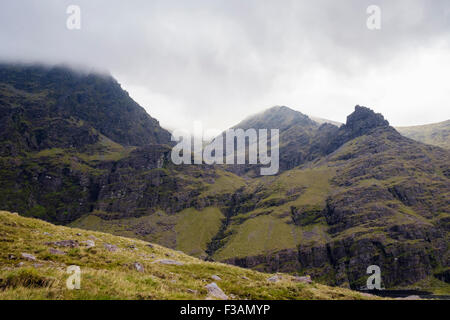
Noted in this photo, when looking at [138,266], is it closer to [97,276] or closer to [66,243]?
[97,276]

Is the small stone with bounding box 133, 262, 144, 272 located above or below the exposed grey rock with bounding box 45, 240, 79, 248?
below

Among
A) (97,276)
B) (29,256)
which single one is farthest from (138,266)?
(29,256)

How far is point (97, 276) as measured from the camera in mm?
15758

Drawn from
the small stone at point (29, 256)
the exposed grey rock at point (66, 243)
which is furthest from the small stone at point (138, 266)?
the small stone at point (29, 256)

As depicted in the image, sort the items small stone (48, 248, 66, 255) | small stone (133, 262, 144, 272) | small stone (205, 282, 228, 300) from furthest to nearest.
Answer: small stone (48, 248, 66, 255) < small stone (133, 262, 144, 272) < small stone (205, 282, 228, 300)

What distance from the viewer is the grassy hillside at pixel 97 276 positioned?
44.2ft

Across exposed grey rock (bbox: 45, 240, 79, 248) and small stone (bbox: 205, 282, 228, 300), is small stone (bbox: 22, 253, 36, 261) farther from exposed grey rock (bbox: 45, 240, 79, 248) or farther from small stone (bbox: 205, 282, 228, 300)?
small stone (bbox: 205, 282, 228, 300)

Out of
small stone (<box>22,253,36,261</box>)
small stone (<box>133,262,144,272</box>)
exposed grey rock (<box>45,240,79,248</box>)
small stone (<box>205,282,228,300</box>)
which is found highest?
exposed grey rock (<box>45,240,79,248</box>)

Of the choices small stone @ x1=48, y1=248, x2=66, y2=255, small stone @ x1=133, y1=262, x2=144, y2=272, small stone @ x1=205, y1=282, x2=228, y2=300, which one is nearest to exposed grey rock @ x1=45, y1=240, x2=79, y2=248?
small stone @ x1=48, y1=248, x2=66, y2=255

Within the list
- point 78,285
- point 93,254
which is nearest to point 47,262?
point 93,254

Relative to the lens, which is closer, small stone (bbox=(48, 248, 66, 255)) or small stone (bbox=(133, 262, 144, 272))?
small stone (bbox=(133, 262, 144, 272))

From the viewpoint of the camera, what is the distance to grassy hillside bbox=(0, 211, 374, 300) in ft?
44.2

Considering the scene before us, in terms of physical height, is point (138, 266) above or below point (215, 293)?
above
